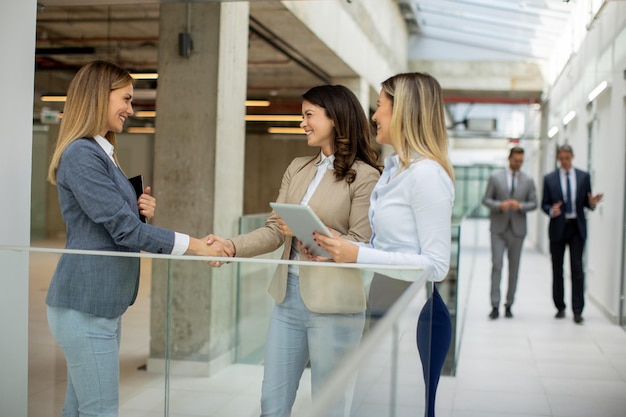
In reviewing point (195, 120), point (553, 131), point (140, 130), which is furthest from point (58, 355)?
point (140, 130)

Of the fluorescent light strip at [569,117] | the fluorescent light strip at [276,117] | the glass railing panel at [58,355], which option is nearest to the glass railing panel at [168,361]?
the glass railing panel at [58,355]

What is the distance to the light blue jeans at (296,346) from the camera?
2.78 m

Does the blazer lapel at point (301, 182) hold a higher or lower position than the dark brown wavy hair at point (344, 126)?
lower

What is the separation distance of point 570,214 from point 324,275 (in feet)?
18.7

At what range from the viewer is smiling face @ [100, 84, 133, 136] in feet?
9.23

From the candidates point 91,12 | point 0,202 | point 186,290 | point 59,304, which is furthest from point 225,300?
point 91,12

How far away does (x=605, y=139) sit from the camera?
851cm

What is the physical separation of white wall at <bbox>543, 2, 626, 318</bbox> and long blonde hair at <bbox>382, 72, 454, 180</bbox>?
11.1 feet

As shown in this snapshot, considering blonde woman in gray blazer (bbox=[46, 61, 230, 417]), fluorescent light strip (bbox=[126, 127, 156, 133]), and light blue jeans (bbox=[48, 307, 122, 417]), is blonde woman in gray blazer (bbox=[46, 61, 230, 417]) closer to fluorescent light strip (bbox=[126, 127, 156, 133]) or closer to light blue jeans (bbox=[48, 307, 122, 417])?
light blue jeans (bbox=[48, 307, 122, 417])

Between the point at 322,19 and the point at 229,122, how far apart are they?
2732 millimetres

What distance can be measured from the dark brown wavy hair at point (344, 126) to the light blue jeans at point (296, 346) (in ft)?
1.48

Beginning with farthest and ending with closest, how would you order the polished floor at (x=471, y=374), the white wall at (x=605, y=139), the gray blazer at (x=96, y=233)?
1. the white wall at (x=605, y=139)
2. the polished floor at (x=471, y=374)
3. the gray blazer at (x=96, y=233)

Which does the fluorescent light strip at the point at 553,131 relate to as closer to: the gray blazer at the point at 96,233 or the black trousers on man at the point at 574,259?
the black trousers on man at the point at 574,259

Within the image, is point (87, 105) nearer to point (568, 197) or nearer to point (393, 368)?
point (393, 368)
